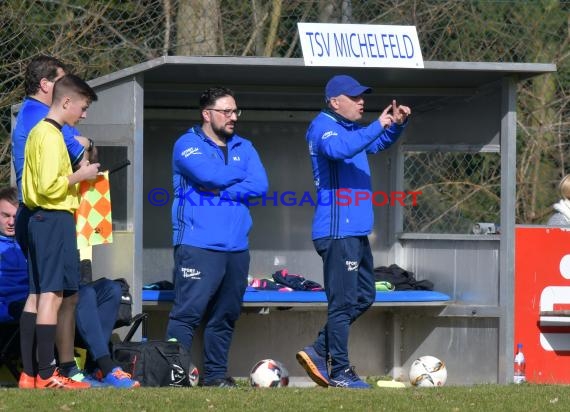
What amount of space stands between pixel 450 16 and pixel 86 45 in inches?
141

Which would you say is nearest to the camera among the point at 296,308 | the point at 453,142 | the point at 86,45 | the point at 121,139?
the point at 121,139

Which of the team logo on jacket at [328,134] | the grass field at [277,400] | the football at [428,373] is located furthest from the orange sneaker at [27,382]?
the football at [428,373]

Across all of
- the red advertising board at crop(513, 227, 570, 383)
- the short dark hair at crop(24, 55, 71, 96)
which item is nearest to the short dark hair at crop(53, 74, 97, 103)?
the short dark hair at crop(24, 55, 71, 96)

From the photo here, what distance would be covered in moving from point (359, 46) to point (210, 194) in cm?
150

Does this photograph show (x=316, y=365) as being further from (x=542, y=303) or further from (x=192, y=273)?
(x=542, y=303)

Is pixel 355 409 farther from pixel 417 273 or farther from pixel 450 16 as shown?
pixel 450 16

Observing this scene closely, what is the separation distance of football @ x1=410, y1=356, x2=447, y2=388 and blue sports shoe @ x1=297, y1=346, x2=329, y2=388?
2.96 feet

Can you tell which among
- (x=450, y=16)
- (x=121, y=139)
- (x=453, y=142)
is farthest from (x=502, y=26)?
(x=121, y=139)

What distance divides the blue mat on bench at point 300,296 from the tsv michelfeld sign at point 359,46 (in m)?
1.73

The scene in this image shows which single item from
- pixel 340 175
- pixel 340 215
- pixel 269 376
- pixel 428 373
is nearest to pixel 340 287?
pixel 340 215

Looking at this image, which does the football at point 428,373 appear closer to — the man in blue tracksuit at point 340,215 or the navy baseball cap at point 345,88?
the man in blue tracksuit at point 340,215

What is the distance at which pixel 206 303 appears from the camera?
26.0 feet

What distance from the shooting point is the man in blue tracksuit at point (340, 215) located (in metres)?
7.65

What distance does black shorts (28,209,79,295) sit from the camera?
6.83 m
